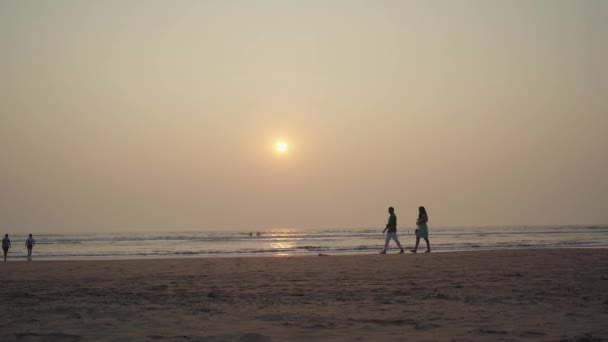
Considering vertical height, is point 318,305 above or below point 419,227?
below

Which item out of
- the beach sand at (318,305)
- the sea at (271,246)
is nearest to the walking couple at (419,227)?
the beach sand at (318,305)

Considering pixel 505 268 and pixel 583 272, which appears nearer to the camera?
pixel 583 272

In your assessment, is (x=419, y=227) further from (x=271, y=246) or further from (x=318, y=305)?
(x=271, y=246)

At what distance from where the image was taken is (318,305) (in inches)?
308

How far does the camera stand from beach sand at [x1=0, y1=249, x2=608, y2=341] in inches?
236

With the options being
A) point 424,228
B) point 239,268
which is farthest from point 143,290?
point 424,228

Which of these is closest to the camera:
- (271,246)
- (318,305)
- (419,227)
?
(318,305)

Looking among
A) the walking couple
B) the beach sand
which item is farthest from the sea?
the beach sand

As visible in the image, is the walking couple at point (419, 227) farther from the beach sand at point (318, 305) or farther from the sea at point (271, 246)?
the sea at point (271, 246)

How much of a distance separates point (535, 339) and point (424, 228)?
600 inches

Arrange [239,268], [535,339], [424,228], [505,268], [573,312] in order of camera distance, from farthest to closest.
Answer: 1. [424,228]
2. [239,268]
3. [505,268]
4. [573,312]
5. [535,339]

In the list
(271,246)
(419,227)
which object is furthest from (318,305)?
→ (271,246)

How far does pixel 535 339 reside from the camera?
5461mm

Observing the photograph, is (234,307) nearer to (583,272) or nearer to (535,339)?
(535,339)
